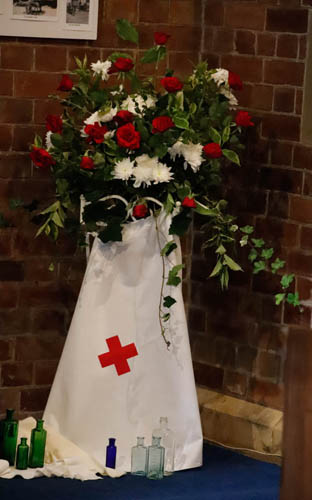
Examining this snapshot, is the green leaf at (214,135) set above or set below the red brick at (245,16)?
below

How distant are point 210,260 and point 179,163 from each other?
805 millimetres

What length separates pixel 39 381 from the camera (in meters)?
4.66

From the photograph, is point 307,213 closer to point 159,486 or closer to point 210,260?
Result: point 210,260

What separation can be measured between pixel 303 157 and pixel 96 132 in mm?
967

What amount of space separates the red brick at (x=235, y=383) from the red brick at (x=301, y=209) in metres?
0.75

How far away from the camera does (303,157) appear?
4410mm

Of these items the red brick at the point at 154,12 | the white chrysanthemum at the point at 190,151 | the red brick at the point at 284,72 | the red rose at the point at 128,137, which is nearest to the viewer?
the red rose at the point at 128,137

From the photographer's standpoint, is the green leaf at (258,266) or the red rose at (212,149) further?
the green leaf at (258,266)

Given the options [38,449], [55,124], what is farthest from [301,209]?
[38,449]

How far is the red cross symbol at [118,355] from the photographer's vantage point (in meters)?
4.14

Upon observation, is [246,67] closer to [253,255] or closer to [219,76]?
[219,76]

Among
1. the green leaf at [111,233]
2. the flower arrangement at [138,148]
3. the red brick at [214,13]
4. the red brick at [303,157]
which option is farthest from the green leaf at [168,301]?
the red brick at [214,13]

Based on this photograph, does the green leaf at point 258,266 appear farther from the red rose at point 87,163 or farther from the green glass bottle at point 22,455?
the green glass bottle at point 22,455

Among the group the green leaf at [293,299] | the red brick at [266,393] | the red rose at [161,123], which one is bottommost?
the red brick at [266,393]
